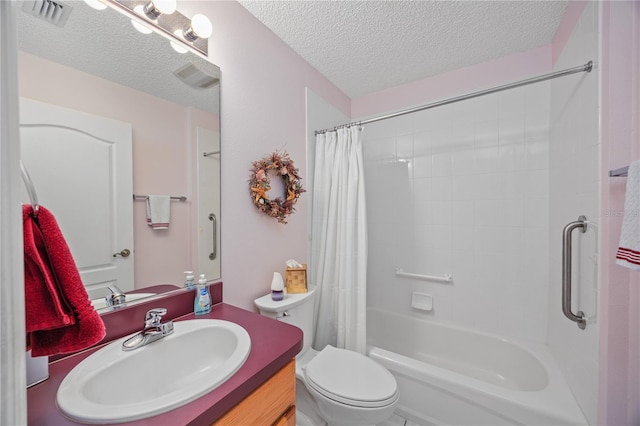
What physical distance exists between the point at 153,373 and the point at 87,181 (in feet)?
2.17

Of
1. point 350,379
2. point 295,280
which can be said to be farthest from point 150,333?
point 350,379

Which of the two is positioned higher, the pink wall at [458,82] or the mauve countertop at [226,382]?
the pink wall at [458,82]

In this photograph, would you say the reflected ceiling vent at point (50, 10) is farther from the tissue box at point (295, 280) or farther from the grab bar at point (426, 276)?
the grab bar at point (426, 276)

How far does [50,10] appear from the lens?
788 millimetres

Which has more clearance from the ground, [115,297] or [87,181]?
[87,181]

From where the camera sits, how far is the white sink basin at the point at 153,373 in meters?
0.55

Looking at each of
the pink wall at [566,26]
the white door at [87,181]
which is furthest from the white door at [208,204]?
the pink wall at [566,26]

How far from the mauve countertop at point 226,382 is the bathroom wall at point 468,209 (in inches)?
62.2

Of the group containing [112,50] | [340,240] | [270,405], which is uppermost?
[112,50]

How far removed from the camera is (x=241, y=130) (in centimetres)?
139

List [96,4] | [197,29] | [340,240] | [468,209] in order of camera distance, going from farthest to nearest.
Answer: [468,209] → [340,240] → [197,29] → [96,4]

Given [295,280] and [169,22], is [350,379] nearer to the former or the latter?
[295,280]

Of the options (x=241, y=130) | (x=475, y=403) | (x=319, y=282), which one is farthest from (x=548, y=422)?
(x=241, y=130)

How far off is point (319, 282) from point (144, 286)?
115 cm
